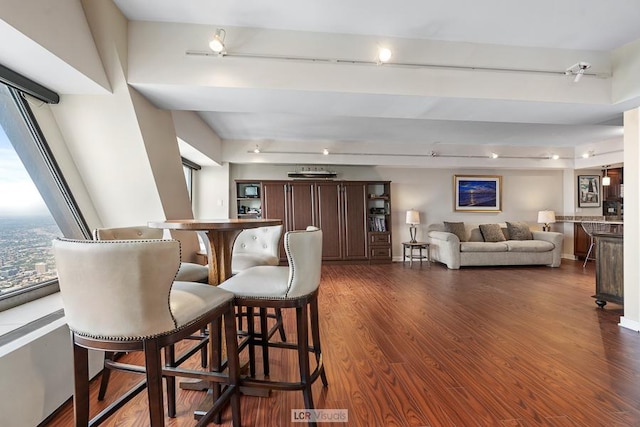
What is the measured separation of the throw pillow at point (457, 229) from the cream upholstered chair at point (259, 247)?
474 centimetres

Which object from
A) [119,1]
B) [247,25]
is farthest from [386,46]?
[119,1]

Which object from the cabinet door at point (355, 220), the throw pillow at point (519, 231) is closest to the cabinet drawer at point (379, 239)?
the cabinet door at point (355, 220)

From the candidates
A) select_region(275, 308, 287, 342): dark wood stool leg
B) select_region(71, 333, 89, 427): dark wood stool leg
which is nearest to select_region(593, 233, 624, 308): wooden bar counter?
select_region(275, 308, 287, 342): dark wood stool leg

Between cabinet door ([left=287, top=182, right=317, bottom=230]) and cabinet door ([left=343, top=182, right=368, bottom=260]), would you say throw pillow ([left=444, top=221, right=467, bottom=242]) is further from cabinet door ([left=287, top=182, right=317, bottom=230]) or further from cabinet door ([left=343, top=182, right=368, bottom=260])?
cabinet door ([left=287, top=182, right=317, bottom=230])

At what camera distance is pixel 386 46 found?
2.44 m

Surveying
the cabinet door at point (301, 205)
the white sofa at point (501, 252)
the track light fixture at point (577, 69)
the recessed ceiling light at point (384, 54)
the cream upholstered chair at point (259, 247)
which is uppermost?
the recessed ceiling light at point (384, 54)

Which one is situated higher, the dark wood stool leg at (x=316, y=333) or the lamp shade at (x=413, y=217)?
the lamp shade at (x=413, y=217)

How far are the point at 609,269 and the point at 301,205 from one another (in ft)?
15.0

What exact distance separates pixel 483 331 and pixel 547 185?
19.8ft

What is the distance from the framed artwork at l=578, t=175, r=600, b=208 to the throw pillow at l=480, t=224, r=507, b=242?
7.59 feet

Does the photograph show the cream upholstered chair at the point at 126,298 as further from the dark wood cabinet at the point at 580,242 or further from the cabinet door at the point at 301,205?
the dark wood cabinet at the point at 580,242

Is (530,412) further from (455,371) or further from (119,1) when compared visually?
(119,1)

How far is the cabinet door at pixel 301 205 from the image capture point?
236 inches

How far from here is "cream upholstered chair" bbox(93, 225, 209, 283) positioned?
177 centimetres
